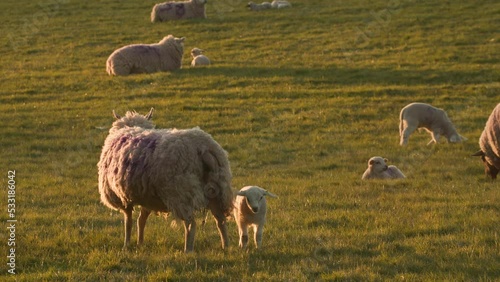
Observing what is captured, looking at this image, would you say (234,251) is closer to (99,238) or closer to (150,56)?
(99,238)

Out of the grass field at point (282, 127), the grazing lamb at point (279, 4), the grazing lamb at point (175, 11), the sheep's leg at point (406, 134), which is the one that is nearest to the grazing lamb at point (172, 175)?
the grass field at point (282, 127)

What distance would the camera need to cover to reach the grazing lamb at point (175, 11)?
38.4m

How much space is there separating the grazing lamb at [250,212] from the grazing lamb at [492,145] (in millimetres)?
7406

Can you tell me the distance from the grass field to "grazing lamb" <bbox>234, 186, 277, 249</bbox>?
19 cm

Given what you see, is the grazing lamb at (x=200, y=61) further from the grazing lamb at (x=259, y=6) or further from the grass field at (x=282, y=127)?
the grazing lamb at (x=259, y=6)

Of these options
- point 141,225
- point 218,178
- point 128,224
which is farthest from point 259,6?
point 218,178

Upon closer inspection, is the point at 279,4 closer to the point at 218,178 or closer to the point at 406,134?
the point at 406,134

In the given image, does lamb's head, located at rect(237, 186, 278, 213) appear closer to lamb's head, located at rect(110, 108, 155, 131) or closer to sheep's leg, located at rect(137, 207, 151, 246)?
sheep's leg, located at rect(137, 207, 151, 246)

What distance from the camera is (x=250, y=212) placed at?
945 cm

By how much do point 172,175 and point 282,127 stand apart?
1211 centimetres

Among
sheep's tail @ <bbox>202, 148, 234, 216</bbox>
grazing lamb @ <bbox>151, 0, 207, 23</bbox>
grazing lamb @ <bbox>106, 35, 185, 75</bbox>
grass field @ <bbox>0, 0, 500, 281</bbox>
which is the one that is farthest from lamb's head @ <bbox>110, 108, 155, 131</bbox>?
grazing lamb @ <bbox>151, 0, 207, 23</bbox>

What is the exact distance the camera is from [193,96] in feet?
79.1

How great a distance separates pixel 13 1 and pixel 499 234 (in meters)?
41.5

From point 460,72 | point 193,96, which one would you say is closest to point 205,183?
point 193,96
